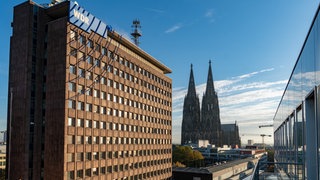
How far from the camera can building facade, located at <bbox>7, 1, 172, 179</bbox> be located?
46.6 m

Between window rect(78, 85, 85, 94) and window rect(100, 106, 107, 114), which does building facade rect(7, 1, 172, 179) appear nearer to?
window rect(100, 106, 107, 114)

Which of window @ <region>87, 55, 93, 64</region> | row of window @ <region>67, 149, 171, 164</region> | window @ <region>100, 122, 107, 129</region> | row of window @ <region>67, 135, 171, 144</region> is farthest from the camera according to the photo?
window @ <region>100, 122, 107, 129</region>

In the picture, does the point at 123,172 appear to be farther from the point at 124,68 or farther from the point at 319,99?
the point at 319,99

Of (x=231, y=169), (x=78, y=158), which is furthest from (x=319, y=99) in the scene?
(x=231, y=169)

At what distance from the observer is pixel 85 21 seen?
167 feet

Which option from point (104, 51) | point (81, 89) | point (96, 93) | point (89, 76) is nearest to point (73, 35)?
point (89, 76)

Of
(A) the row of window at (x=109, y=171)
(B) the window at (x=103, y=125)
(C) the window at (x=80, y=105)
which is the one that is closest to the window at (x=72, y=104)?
(C) the window at (x=80, y=105)

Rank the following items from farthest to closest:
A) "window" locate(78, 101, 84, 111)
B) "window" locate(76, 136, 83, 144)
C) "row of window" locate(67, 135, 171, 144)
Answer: "window" locate(78, 101, 84, 111), "window" locate(76, 136, 83, 144), "row of window" locate(67, 135, 171, 144)

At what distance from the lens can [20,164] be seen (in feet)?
151

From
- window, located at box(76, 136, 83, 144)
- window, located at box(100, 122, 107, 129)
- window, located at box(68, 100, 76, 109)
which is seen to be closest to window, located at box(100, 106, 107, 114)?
window, located at box(100, 122, 107, 129)

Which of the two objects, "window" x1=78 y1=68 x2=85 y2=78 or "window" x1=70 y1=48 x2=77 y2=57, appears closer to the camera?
"window" x1=70 y1=48 x2=77 y2=57

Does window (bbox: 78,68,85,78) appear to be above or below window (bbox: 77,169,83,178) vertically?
above

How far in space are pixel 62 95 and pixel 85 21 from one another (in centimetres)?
1276

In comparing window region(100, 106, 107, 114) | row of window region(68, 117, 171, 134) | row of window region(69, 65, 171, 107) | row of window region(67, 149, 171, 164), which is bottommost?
row of window region(67, 149, 171, 164)
